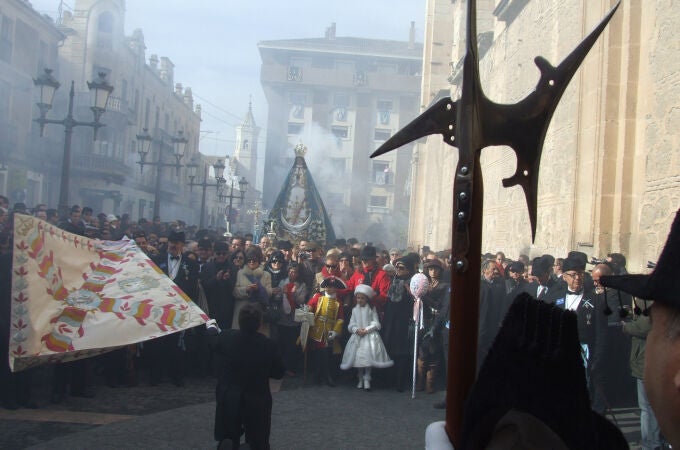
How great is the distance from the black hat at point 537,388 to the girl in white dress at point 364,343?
8046mm

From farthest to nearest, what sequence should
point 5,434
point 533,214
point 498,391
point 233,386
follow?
point 5,434 → point 233,386 → point 533,214 → point 498,391

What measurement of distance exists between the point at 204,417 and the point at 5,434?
197 cm

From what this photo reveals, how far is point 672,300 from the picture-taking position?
1061 millimetres

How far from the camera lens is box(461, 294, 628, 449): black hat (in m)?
1.21

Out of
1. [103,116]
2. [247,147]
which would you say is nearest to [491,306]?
[103,116]

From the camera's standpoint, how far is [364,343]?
368 inches

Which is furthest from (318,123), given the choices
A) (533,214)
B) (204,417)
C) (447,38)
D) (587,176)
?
(533,214)

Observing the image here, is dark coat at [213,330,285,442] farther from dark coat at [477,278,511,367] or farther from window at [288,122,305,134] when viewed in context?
window at [288,122,305,134]

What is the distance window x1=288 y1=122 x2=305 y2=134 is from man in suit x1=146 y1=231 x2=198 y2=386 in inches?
2243

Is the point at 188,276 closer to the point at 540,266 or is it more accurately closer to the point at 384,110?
the point at 540,266

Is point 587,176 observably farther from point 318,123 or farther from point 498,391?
point 318,123

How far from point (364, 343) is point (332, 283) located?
983 millimetres

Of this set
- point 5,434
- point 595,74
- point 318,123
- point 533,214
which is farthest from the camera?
point 318,123

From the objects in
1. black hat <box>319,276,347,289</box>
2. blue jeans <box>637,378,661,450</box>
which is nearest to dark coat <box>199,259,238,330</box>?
black hat <box>319,276,347,289</box>
